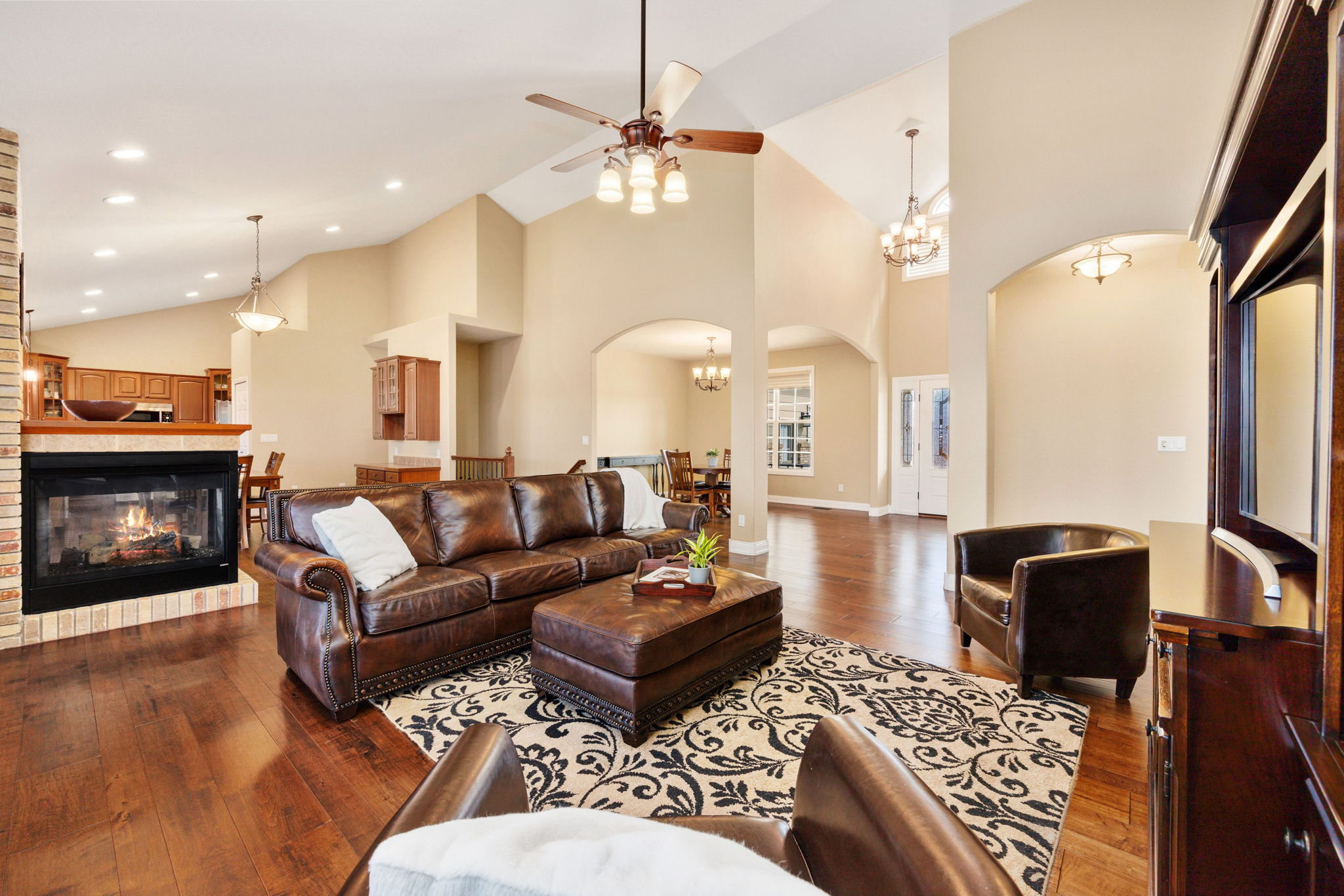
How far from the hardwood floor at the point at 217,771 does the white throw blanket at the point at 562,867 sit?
57.7 inches

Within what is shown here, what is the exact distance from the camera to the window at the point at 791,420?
9453 millimetres

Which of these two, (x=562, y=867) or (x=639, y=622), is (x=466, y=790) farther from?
(x=639, y=622)

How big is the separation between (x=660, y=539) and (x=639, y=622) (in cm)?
164

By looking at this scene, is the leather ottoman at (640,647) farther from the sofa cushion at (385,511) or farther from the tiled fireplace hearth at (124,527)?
the tiled fireplace hearth at (124,527)

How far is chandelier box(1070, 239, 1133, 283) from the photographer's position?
4055 millimetres

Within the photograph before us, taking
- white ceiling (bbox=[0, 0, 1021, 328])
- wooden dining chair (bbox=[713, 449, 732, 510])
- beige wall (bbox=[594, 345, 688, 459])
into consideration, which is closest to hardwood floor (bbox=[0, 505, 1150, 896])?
white ceiling (bbox=[0, 0, 1021, 328])

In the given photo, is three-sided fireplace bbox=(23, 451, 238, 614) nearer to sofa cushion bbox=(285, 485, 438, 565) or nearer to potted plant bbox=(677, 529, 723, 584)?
sofa cushion bbox=(285, 485, 438, 565)

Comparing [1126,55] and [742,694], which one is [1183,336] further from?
[742,694]

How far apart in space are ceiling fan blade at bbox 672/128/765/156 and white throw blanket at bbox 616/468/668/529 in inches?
90.3

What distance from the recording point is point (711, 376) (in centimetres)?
938

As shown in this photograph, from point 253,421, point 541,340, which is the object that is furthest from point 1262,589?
point 253,421

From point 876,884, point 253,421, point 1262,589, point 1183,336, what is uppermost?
point 1183,336

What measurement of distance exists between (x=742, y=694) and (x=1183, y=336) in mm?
3995

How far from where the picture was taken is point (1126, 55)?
11.6ft
